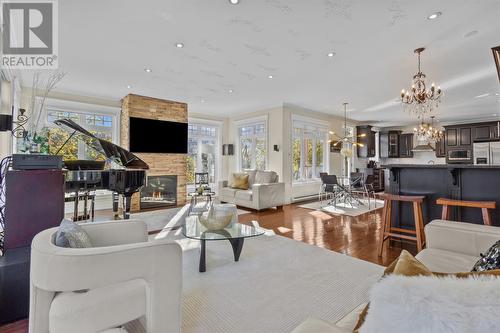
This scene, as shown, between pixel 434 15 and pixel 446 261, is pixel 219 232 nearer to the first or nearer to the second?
pixel 446 261

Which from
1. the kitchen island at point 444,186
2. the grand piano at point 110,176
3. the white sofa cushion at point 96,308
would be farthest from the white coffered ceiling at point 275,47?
the white sofa cushion at point 96,308

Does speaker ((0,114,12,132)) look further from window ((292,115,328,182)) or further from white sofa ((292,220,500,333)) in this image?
window ((292,115,328,182))

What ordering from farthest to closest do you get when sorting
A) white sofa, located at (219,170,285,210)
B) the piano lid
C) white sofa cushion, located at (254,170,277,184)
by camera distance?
white sofa cushion, located at (254,170,277,184)
white sofa, located at (219,170,285,210)
the piano lid

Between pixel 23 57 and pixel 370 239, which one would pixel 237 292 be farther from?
pixel 23 57

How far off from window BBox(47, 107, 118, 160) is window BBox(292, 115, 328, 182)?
195 inches

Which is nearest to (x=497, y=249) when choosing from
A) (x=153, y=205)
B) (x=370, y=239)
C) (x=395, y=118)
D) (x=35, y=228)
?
(x=370, y=239)

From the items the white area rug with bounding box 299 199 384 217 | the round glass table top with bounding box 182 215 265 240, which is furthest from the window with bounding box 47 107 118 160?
the white area rug with bounding box 299 199 384 217

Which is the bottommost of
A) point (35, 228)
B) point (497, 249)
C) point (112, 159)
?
point (35, 228)

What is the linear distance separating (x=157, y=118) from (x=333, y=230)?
4.85 meters

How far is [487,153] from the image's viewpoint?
21.9ft

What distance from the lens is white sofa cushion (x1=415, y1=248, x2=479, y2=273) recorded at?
5.32 feet

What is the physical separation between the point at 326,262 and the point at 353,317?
1788 mm

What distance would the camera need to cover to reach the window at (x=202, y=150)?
7.75m

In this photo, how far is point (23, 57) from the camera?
3590mm
